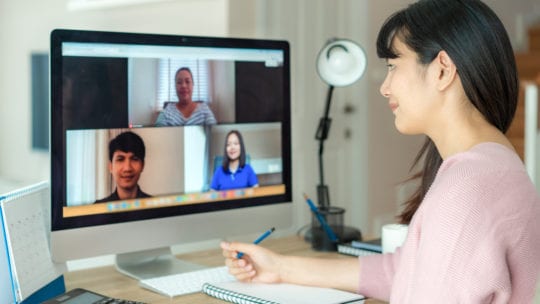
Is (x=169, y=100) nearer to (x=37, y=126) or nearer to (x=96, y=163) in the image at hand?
(x=96, y=163)

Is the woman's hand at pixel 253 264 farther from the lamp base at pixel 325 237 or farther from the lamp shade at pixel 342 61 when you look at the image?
the lamp shade at pixel 342 61

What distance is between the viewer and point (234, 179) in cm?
161

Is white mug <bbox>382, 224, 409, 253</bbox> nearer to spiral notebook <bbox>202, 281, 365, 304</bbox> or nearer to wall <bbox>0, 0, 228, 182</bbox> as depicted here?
spiral notebook <bbox>202, 281, 365, 304</bbox>

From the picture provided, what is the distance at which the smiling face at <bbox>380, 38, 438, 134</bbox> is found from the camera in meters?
1.17

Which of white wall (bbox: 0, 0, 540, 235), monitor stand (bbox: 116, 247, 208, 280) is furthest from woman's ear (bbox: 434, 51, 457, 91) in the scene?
white wall (bbox: 0, 0, 540, 235)

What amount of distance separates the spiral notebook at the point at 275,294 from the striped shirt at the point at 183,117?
330 mm

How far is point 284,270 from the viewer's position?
1432 millimetres

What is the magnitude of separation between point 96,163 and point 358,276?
53 centimetres

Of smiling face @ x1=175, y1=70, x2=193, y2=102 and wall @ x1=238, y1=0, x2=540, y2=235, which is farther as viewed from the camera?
wall @ x1=238, y1=0, x2=540, y2=235

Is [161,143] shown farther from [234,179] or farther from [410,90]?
[410,90]

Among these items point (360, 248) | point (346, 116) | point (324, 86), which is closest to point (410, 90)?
point (360, 248)

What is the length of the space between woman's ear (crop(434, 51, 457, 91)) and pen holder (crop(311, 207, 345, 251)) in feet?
2.27

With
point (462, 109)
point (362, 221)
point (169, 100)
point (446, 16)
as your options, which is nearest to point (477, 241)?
point (462, 109)

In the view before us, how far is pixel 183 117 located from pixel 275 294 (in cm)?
41
